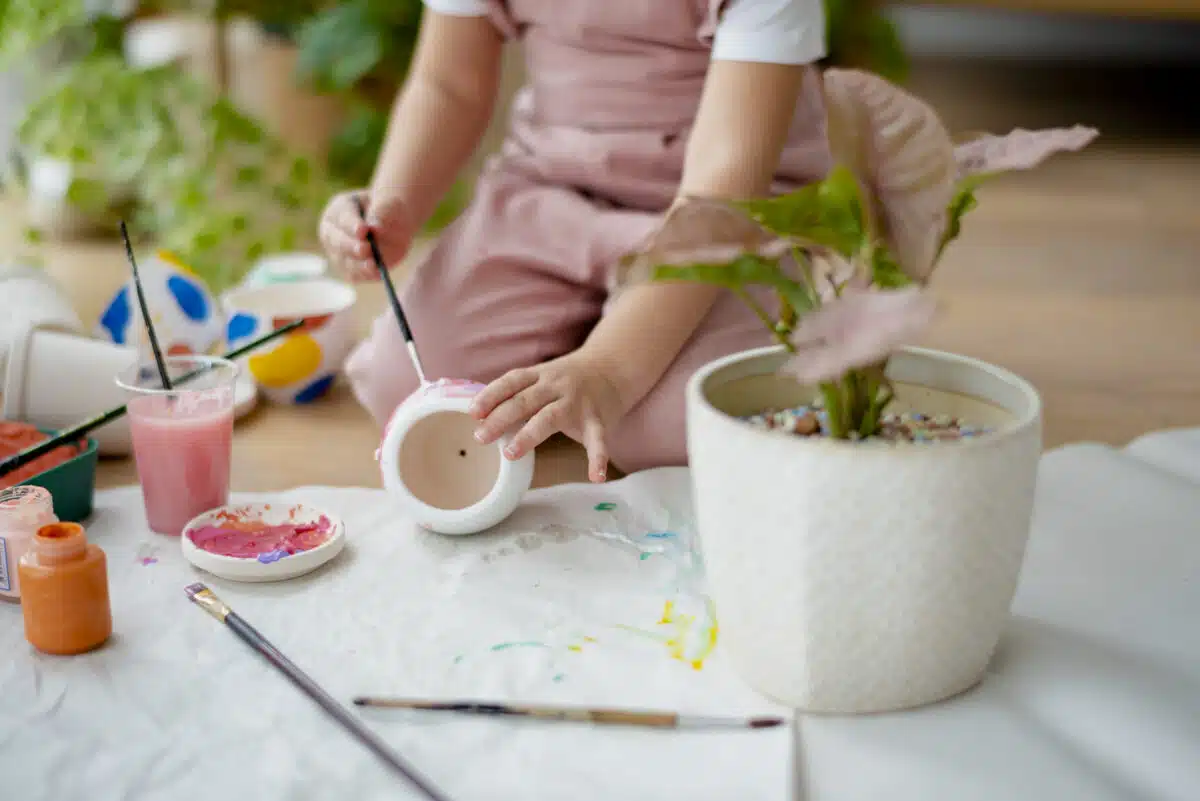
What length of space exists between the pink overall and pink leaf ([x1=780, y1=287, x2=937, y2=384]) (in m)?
0.58

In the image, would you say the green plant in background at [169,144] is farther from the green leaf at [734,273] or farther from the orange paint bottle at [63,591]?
the green leaf at [734,273]

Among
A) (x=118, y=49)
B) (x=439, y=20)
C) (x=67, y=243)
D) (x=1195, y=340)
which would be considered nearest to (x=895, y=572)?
(x=439, y=20)

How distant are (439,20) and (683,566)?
68 cm

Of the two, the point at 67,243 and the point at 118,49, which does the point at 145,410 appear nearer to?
the point at 67,243

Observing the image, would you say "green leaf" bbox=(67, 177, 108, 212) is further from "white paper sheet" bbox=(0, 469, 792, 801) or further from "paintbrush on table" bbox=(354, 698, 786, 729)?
"paintbrush on table" bbox=(354, 698, 786, 729)

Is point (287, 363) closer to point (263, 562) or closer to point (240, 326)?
point (240, 326)

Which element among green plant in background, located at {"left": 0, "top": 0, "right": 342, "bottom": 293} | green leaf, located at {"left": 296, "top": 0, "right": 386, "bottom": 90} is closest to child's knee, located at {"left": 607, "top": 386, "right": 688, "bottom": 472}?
green plant in background, located at {"left": 0, "top": 0, "right": 342, "bottom": 293}

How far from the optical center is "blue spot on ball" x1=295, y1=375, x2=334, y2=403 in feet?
4.85

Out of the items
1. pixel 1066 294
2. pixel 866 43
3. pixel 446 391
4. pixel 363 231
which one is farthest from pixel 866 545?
pixel 866 43

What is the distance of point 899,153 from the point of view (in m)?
0.74

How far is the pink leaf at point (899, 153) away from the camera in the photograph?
28.9 inches

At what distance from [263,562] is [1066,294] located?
4.52ft

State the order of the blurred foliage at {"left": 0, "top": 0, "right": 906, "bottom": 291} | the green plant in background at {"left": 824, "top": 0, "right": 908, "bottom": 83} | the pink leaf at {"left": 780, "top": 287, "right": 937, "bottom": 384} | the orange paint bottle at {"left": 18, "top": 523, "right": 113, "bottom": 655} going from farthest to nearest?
the green plant in background at {"left": 824, "top": 0, "right": 908, "bottom": 83} → the blurred foliage at {"left": 0, "top": 0, "right": 906, "bottom": 291} → the orange paint bottle at {"left": 18, "top": 523, "right": 113, "bottom": 655} → the pink leaf at {"left": 780, "top": 287, "right": 937, "bottom": 384}

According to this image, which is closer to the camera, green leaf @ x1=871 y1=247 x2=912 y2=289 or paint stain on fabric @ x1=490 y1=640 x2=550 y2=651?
green leaf @ x1=871 y1=247 x2=912 y2=289
